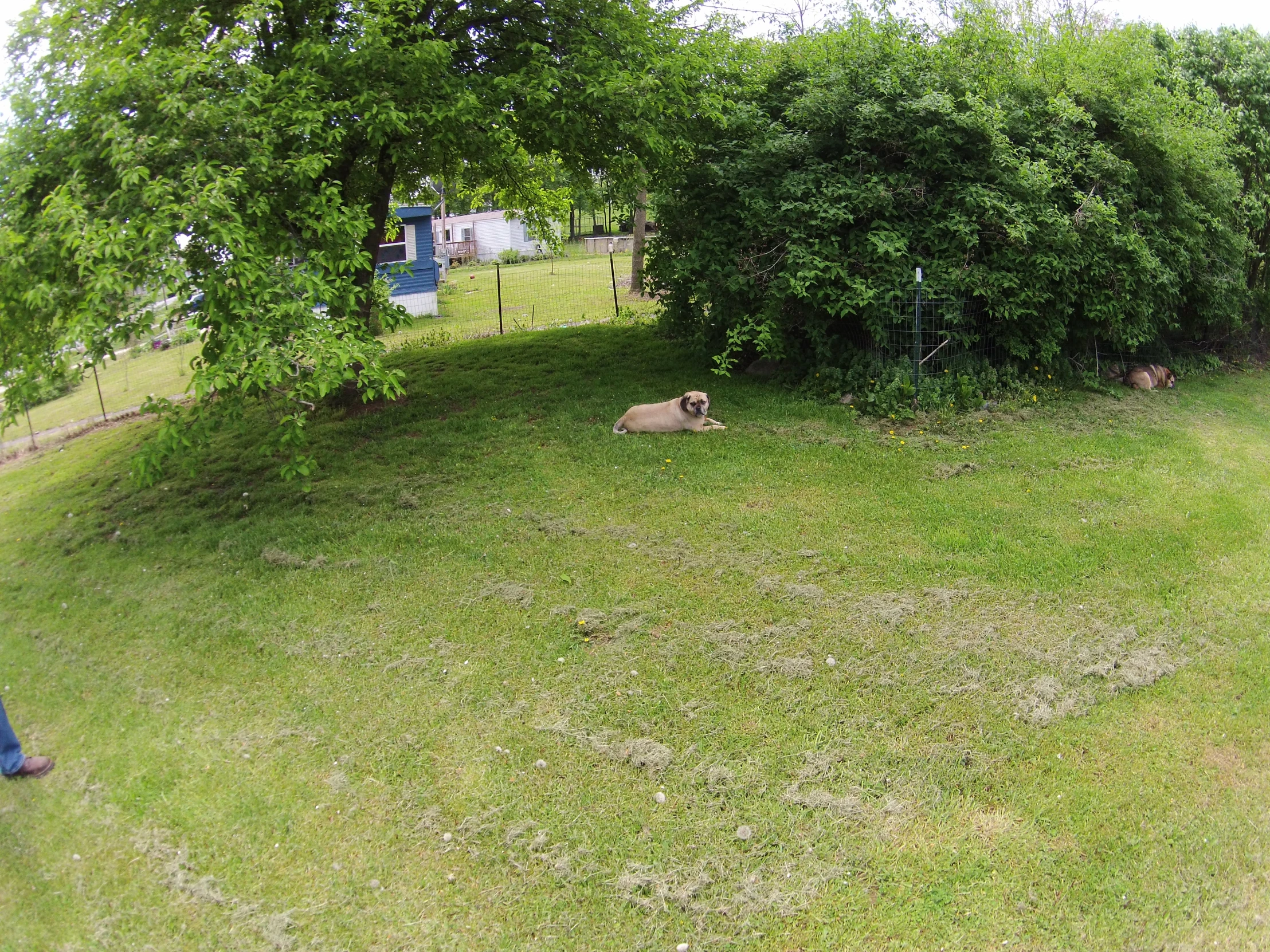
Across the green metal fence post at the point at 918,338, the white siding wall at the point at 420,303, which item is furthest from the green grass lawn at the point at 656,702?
the white siding wall at the point at 420,303

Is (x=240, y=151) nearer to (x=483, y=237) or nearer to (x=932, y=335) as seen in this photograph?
(x=932, y=335)

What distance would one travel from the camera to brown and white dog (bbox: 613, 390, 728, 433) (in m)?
8.40

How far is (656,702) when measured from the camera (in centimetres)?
434

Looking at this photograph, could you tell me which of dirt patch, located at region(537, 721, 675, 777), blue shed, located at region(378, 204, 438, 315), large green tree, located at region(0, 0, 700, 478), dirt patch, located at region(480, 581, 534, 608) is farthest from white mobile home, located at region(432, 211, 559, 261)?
dirt patch, located at region(537, 721, 675, 777)

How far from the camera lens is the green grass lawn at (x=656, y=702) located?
126 inches

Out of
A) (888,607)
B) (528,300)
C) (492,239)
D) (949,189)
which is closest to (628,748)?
(888,607)

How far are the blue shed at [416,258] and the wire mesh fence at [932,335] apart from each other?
12014mm

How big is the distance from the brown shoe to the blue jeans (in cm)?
2

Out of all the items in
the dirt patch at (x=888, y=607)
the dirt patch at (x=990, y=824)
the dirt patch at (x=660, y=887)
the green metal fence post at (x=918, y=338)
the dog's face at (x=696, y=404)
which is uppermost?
the green metal fence post at (x=918, y=338)

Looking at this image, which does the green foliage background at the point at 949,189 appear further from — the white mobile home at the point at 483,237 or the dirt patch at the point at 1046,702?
the white mobile home at the point at 483,237

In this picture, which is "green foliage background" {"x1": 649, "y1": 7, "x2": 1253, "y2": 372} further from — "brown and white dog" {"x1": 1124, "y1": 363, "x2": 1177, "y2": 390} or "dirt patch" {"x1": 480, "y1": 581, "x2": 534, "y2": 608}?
"dirt patch" {"x1": 480, "y1": 581, "x2": 534, "y2": 608}

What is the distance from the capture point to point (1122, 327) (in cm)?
936

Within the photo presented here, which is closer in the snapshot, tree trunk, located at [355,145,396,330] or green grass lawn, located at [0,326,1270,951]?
green grass lawn, located at [0,326,1270,951]

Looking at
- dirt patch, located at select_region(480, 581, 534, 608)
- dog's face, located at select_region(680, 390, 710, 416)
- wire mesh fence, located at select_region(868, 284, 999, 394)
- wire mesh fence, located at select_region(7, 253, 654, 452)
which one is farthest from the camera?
wire mesh fence, located at select_region(7, 253, 654, 452)
